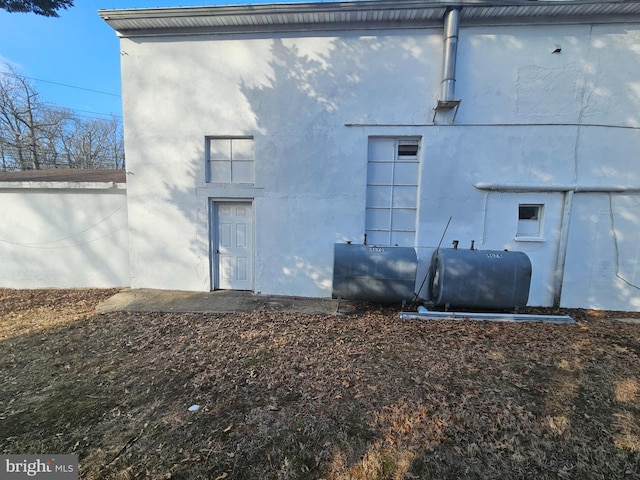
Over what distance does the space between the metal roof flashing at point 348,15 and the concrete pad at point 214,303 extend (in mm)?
5783

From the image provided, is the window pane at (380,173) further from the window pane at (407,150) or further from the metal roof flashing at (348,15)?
the metal roof flashing at (348,15)

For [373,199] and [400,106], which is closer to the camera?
[400,106]

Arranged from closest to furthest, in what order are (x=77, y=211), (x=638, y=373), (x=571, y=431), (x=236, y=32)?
(x=571, y=431), (x=638, y=373), (x=236, y=32), (x=77, y=211)

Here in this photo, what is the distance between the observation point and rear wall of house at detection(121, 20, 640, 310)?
566cm

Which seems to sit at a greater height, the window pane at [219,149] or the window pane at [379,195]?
the window pane at [219,149]

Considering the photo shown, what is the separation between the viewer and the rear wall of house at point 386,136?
566cm

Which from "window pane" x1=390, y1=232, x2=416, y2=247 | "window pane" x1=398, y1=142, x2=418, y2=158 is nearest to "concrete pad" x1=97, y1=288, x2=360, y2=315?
"window pane" x1=390, y1=232, x2=416, y2=247

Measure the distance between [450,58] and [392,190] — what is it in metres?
2.71

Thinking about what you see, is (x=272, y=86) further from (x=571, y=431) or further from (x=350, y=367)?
(x=571, y=431)

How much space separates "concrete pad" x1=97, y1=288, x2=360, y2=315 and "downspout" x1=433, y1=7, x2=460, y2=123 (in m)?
4.54

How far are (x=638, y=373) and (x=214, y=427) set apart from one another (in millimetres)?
5023

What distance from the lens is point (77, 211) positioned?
6898 millimetres

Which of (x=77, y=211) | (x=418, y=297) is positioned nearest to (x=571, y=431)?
(x=418, y=297)

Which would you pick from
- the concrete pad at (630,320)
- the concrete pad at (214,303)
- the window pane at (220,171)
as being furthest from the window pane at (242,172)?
the concrete pad at (630,320)
